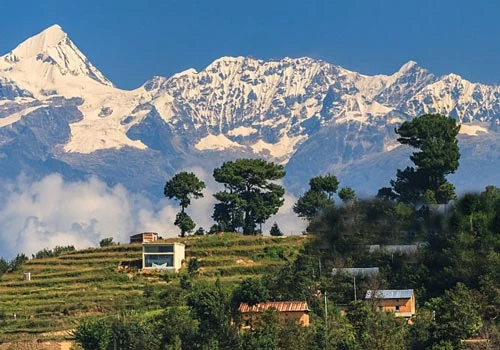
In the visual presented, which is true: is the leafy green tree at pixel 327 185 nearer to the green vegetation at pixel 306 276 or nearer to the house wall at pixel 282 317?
the green vegetation at pixel 306 276

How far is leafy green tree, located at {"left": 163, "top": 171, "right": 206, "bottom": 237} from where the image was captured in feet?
373

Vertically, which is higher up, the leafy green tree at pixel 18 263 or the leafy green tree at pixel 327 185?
the leafy green tree at pixel 327 185

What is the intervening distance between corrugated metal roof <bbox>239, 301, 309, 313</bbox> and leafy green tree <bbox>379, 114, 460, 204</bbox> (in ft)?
76.1

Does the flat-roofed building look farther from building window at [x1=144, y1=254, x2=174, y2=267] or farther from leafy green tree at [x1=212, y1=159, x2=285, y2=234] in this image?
leafy green tree at [x1=212, y1=159, x2=285, y2=234]

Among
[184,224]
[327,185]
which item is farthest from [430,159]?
[184,224]

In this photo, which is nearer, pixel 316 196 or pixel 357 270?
pixel 357 270

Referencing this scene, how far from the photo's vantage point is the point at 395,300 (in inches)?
3088

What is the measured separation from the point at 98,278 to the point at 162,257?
5460 millimetres

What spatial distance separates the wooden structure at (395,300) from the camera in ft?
254

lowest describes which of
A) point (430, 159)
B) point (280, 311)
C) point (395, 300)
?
point (280, 311)

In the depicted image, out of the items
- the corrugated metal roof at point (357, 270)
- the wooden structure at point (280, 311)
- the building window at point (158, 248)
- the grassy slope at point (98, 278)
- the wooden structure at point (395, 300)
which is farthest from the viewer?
the building window at point (158, 248)

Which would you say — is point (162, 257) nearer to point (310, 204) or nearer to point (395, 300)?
point (310, 204)

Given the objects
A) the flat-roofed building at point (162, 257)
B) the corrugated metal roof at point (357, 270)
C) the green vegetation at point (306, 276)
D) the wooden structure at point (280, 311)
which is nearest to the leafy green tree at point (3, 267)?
the green vegetation at point (306, 276)

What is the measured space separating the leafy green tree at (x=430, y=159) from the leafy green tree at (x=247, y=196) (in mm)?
14118
